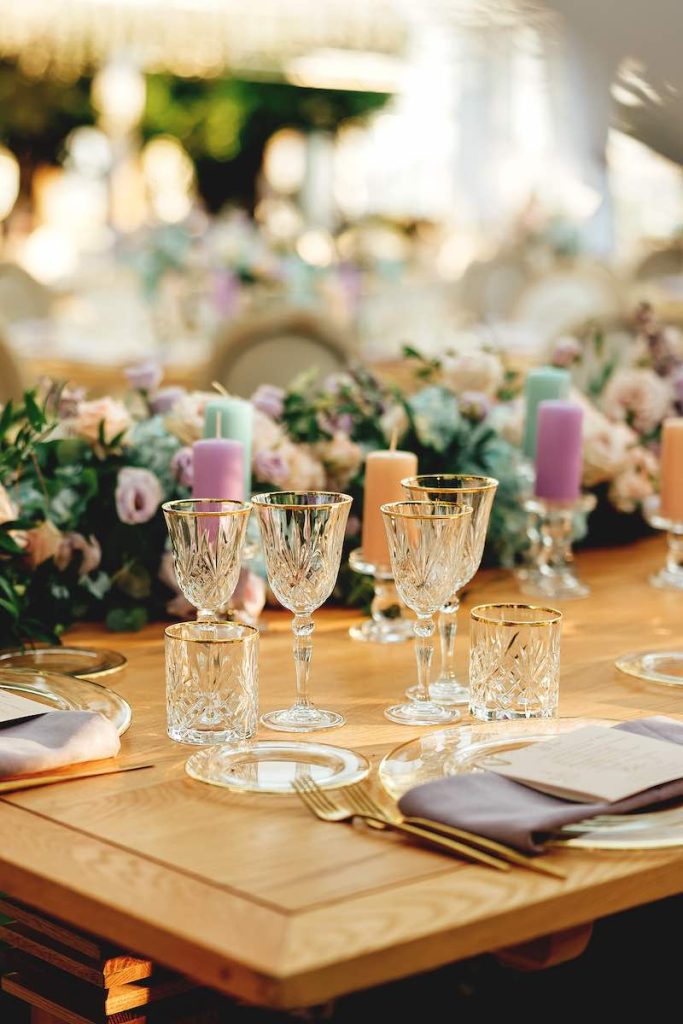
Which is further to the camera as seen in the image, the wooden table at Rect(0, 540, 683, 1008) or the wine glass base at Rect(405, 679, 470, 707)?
the wine glass base at Rect(405, 679, 470, 707)

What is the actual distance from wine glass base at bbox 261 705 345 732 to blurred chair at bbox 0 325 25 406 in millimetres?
1639

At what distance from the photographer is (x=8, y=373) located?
9.59 feet

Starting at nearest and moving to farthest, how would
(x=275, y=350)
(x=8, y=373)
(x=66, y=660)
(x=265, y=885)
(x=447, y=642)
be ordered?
1. (x=265, y=885)
2. (x=447, y=642)
3. (x=66, y=660)
4. (x=8, y=373)
5. (x=275, y=350)

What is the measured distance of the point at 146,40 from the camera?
9.05 metres

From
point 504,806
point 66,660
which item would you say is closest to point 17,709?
point 66,660

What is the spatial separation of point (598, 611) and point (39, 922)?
3.11 feet

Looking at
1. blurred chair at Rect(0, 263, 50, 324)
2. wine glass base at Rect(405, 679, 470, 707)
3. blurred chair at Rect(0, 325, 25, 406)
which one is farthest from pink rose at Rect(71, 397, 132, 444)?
blurred chair at Rect(0, 263, 50, 324)

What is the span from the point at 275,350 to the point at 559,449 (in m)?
1.22

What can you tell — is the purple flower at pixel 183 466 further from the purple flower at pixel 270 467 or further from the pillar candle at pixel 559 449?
the pillar candle at pixel 559 449

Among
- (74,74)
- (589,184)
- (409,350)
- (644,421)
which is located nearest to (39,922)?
(409,350)

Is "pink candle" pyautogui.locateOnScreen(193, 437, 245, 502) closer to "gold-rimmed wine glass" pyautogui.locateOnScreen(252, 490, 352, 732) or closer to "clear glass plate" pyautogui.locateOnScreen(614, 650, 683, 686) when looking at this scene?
"gold-rimmed wine glass" pyautogui.locateOnScreen(252, 490, 352, 732)

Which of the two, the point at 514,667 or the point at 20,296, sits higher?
the point at 20,296

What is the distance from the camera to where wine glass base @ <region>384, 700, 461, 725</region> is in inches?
54.9

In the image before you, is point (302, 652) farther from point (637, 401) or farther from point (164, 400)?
point (637, 401)
